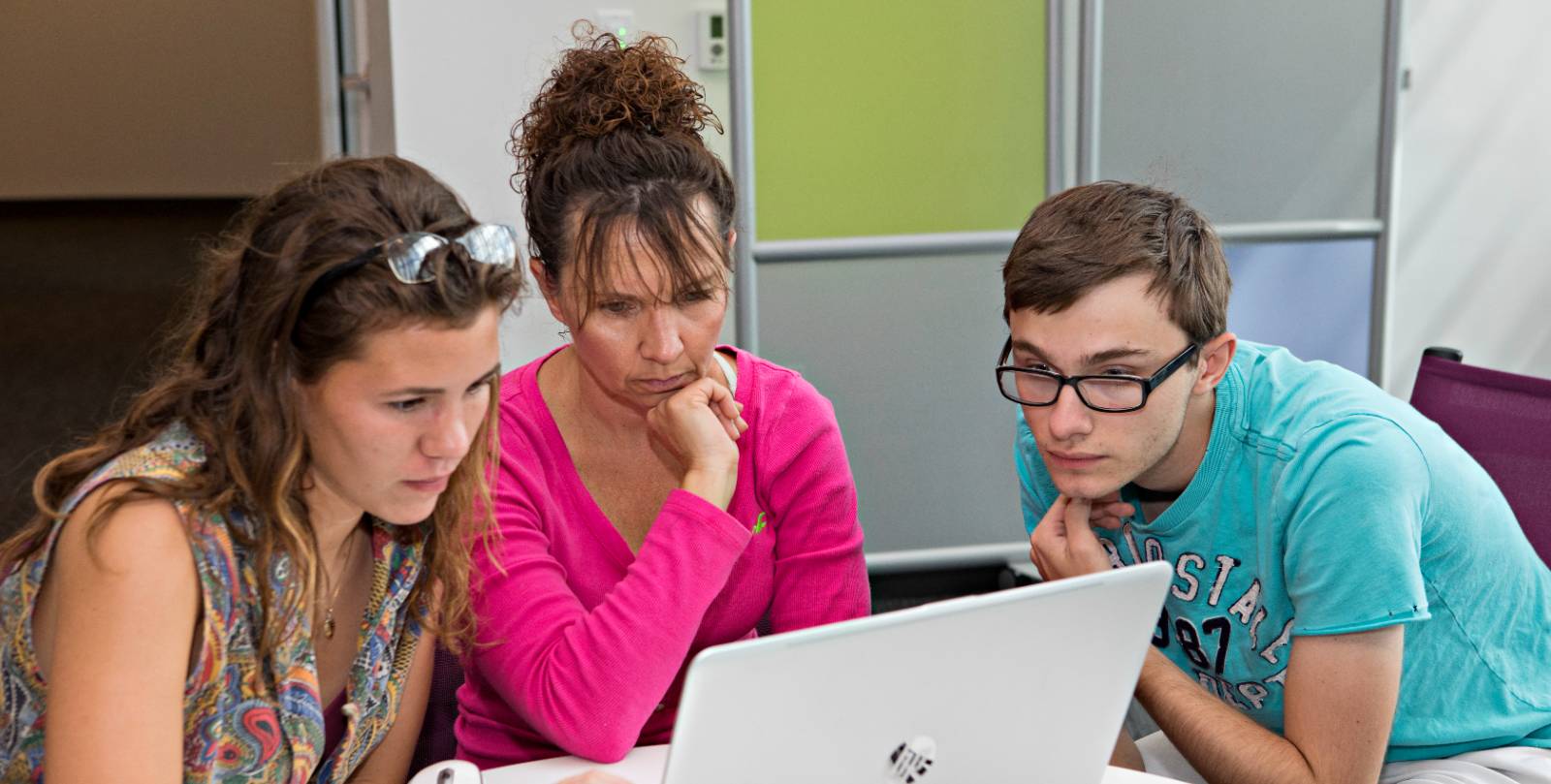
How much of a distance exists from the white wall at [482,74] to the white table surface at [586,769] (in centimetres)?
171

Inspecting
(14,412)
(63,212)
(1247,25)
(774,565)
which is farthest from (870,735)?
(63,212)

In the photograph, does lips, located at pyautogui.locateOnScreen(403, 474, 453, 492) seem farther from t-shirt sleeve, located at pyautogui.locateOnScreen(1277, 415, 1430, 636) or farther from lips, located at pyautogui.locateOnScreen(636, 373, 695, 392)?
t-shirt sleeve, located at pyautogui.locateOnScreen(1277, 415, 1430, 636)

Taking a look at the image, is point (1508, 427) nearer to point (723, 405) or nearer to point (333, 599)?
point (723, 405)

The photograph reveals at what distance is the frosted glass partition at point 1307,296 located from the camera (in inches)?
125

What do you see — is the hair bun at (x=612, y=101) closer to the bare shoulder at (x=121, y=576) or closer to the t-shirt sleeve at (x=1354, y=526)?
the bare shoulder at (x=121, y=576)

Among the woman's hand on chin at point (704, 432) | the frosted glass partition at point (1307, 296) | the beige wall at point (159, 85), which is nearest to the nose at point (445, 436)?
the woman's hand on chin at point (704, 432)

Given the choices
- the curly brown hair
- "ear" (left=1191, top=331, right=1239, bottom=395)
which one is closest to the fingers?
the curly brown hair

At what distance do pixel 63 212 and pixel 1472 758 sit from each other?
7250mm

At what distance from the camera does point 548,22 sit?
9.41ft

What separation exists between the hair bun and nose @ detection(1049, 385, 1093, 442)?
509 millimetres

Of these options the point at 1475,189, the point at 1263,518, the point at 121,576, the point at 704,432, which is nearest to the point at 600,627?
the point at 704,432

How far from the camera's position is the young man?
4.05 ft

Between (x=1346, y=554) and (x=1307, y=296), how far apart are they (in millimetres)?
2153

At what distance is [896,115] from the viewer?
2.97 meters
